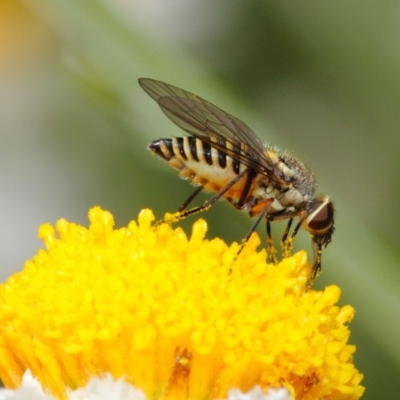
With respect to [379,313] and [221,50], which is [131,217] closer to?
[221,50]

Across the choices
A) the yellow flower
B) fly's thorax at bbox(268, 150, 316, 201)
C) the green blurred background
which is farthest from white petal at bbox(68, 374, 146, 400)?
the green blurred background

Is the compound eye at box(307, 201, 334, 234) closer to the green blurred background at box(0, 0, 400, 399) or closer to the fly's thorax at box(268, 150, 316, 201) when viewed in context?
the fly's thorax at box(268, 150, 316, 201)

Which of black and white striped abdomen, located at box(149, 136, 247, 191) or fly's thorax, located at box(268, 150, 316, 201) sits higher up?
fly's thorax, located at box(268, 150, 316, 201)

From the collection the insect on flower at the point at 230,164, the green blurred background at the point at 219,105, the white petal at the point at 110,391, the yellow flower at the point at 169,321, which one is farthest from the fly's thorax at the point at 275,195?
the white petal at the point at 110,391

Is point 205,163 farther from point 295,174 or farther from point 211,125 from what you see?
point 295,174

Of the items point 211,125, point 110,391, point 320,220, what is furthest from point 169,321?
point 211,125

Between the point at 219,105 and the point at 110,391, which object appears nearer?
the point at 110,391
